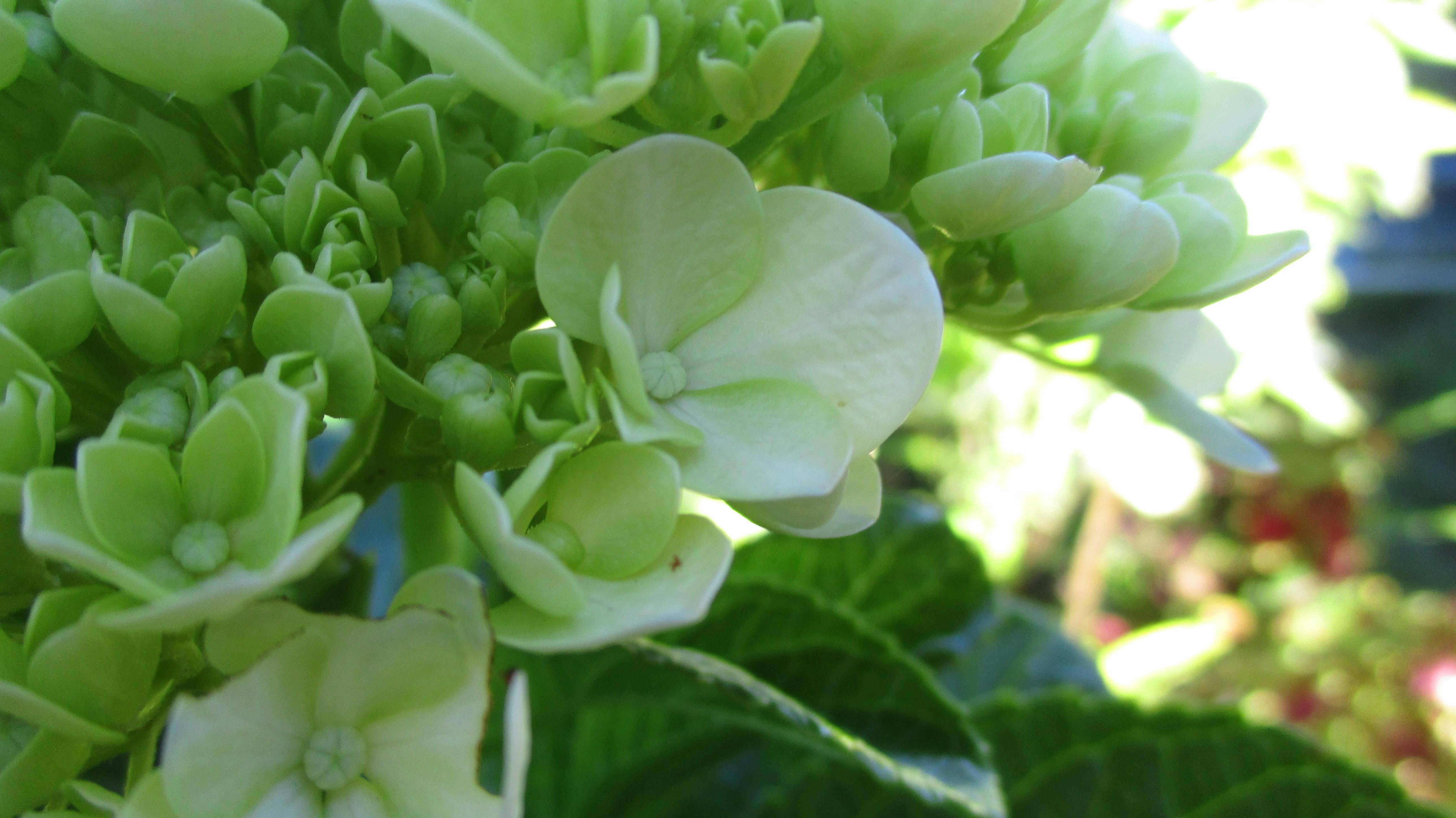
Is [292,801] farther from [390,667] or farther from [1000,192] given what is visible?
[1000,192]

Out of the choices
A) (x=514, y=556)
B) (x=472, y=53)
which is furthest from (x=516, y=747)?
(x=472, y=53)

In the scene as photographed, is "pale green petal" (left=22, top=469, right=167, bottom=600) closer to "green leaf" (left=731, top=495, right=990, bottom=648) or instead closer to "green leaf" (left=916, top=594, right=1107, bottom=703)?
"green leaf" (left=731, top=495, right=990, bottom=648)

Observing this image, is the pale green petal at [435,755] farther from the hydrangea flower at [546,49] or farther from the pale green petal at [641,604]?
the hydrangea flower at [546,49]

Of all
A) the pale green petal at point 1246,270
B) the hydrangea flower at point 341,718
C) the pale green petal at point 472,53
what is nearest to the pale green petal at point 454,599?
the hydrangea flower at point 341,718

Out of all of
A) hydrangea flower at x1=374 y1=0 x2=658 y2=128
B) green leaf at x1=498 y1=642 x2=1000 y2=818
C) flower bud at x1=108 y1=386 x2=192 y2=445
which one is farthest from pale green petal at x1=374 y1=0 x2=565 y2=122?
green leaf at x1=498 y1=642 x2=1000 y2=818

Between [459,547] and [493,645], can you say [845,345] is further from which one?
[459,547]
